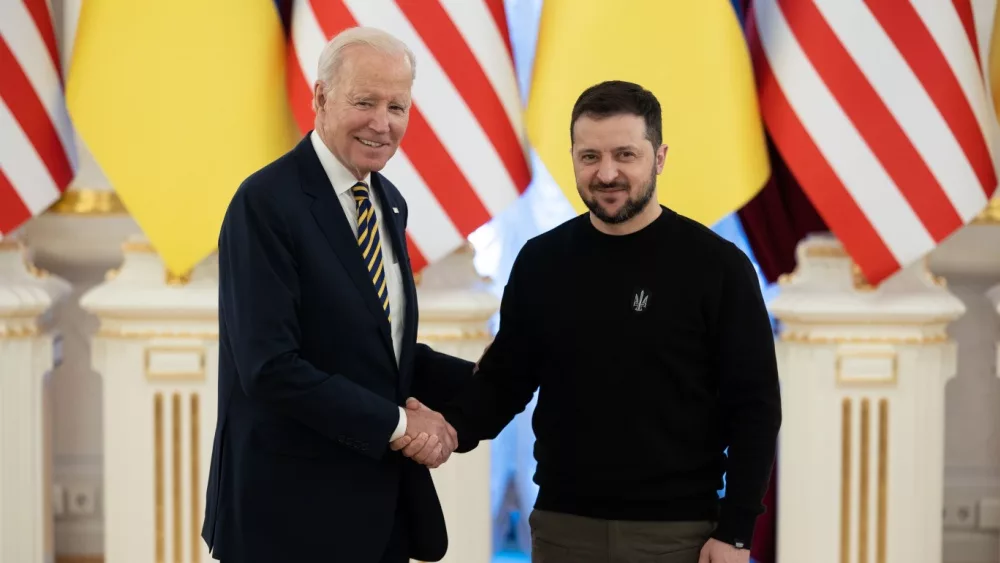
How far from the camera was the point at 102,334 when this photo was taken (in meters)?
2.62

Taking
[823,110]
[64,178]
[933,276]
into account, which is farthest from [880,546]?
[64,178]

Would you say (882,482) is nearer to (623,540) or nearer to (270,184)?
(623,540)

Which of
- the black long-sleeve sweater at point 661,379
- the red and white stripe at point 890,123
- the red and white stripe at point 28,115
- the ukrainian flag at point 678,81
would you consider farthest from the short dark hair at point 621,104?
the red and white stripe at point 28,115

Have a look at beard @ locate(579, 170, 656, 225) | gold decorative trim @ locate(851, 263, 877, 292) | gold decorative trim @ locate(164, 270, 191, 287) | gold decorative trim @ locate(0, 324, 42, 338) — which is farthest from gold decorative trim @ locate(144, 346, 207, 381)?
gold decorative trim @ locate(851, 263, 877, 292)

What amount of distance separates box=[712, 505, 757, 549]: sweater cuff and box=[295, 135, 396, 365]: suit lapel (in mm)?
574

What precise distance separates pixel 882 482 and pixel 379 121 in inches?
68.0

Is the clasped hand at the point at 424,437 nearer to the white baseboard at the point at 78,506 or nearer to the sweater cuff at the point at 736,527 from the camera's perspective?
the sweater cuff at the point at 736,527

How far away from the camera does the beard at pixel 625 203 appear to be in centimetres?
155

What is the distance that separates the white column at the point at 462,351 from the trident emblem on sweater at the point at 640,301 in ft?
3.46

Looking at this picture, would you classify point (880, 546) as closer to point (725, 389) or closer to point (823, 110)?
point (823, 110)

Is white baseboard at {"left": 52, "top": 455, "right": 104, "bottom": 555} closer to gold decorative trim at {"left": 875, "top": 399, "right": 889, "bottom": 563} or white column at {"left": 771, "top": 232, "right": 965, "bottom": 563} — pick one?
white column at {"left": 771, "top": 232, "right": 965, "bottom": 563}

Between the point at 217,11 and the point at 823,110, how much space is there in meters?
1.40

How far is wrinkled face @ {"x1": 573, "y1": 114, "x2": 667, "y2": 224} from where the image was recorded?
1542 mm

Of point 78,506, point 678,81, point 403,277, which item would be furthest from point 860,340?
point 78,506
